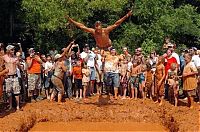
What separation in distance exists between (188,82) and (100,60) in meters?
3.09

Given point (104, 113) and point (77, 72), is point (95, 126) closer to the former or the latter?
point (104, 113)

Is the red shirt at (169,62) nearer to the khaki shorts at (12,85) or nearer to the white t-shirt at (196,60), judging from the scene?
the white t-shirt at (196,60)

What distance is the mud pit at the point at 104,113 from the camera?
13953 millimetres

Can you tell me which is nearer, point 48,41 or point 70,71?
point 70,71

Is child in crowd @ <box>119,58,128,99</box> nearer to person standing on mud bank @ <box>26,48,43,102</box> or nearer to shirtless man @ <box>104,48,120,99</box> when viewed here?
shirtless man @ <box>104,48,120,99</box>

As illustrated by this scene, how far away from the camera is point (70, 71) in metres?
15.7

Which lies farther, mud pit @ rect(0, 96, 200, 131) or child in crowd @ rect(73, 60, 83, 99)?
child in crowd @ rect(73, 60, 83, 99)

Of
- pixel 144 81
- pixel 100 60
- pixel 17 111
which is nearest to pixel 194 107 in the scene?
pixel 144 81

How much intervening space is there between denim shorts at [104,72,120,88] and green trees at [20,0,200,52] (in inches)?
209

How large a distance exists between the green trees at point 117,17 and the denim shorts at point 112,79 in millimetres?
5303

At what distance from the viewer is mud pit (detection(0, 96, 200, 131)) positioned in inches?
549

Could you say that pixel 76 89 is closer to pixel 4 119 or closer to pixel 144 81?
pixel 144 81

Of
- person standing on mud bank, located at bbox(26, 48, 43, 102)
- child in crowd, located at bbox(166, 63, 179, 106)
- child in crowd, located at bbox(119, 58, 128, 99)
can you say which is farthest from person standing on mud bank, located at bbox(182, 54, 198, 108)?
person standing on mud bank, located at bbox(26, 48, 43, 102)

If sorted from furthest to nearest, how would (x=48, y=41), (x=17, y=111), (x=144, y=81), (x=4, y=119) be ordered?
1. (x=48, y=41)
2. (x=144, y=81)
3. (x=17, y=111)
4. (x=4, y=119)
